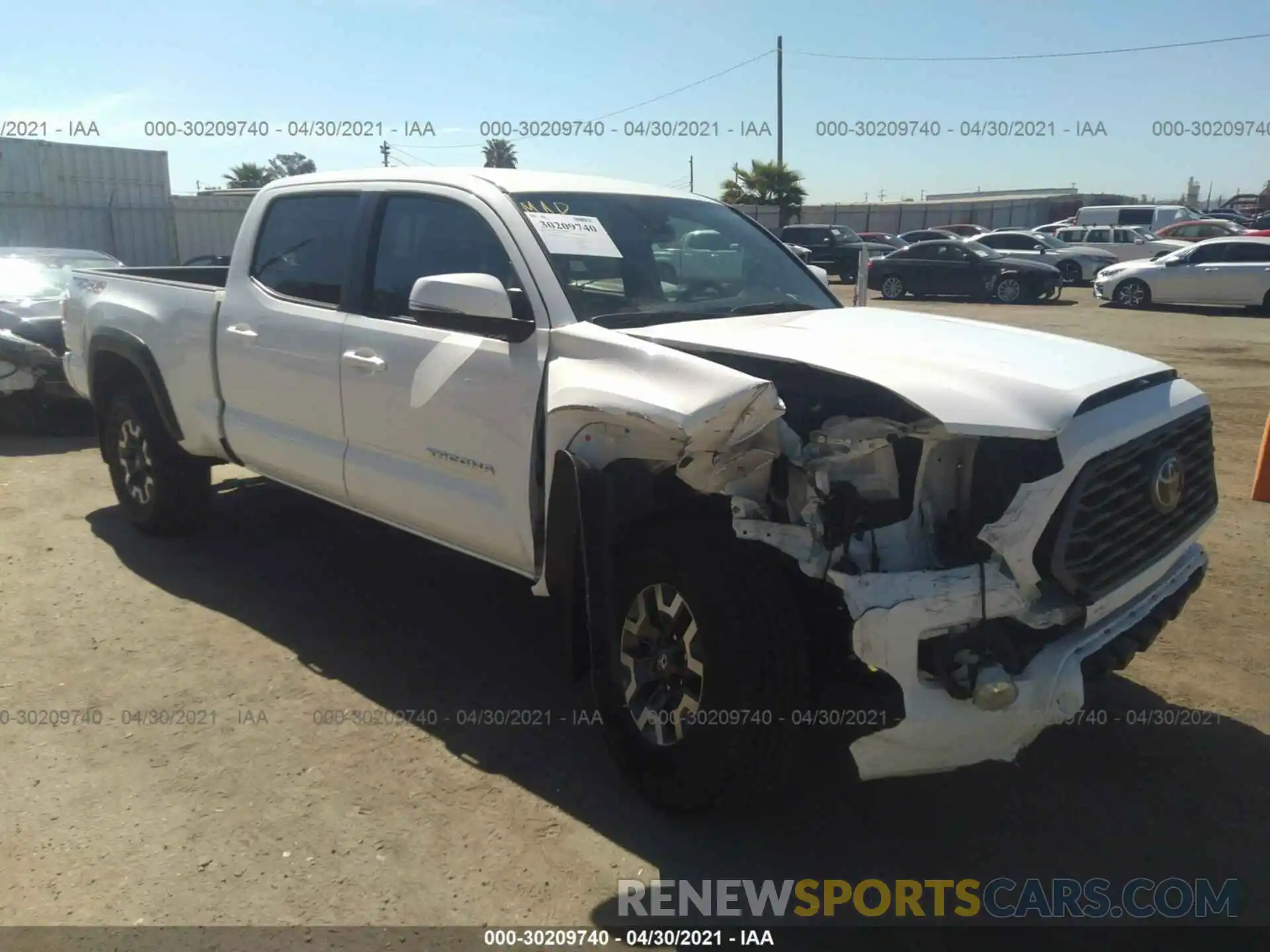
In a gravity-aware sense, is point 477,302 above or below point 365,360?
above

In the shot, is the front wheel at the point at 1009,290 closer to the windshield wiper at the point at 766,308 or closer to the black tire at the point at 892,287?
the black tire at the point at 892,287

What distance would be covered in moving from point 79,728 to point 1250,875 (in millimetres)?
3996

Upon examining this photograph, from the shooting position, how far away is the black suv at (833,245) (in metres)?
24.1

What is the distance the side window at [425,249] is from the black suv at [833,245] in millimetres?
19835

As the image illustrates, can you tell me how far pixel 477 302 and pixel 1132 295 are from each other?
20582mm

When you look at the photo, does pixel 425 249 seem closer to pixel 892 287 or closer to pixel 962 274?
pixel 962 274

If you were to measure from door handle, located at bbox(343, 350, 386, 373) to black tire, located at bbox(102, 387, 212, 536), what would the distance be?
195cm

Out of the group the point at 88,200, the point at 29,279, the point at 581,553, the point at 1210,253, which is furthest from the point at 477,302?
the point at 1210,253

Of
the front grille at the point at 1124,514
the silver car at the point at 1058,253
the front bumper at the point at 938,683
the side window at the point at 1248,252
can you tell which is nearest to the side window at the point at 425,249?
the front bumper at the point at 938,683

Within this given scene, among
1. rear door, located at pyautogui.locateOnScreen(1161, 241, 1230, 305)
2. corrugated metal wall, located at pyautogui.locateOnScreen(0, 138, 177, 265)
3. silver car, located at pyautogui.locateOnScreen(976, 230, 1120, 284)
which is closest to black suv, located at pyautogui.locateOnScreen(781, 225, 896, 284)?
silver car, located at pyautogui.locateOnScreen(976, 230, 1120, 284)

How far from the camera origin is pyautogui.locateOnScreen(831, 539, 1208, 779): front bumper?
265cm

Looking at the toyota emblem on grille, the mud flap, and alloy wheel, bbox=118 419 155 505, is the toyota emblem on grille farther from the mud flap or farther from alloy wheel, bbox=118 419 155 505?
alloy wheel, bbox=118 419 155 505

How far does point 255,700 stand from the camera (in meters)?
4.02

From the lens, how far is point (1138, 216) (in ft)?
111
